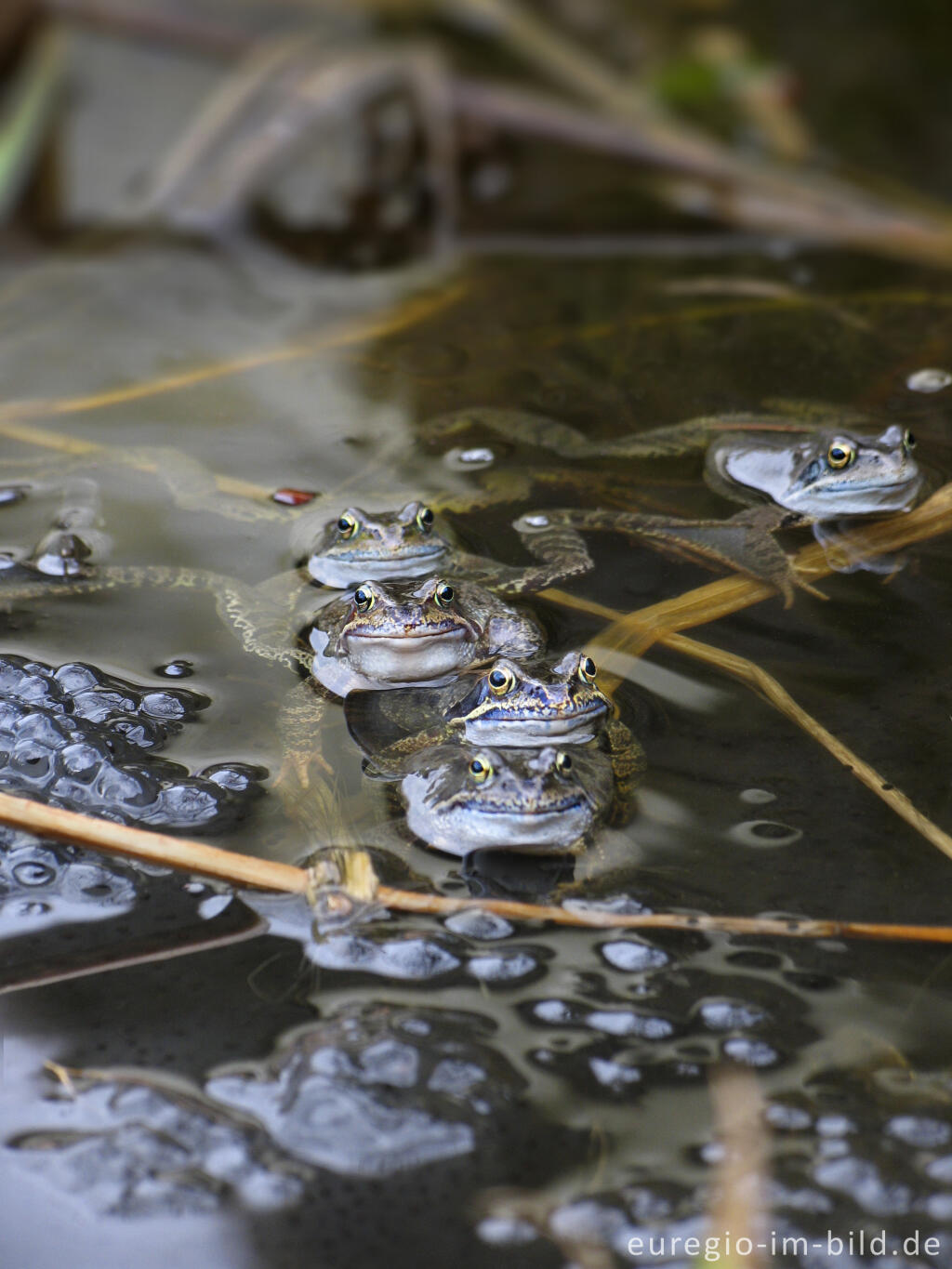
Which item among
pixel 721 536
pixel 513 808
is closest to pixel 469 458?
pixel 721 536

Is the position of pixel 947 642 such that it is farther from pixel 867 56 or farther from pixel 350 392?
pixel 867 56

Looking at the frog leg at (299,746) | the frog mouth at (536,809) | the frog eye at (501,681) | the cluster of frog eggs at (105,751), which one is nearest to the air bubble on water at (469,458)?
the frog leg at (299,746)

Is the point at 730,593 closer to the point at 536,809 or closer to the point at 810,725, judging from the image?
the point at 810,725

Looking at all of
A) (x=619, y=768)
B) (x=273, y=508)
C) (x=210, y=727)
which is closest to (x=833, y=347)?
(x=273, y=508)

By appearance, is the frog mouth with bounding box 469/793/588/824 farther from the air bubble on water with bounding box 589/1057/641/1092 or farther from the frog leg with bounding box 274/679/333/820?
the air bubble on water with bounding box 589/1057/641/1092

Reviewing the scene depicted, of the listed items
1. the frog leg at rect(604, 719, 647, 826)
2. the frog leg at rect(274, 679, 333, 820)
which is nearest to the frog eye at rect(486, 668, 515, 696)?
the frog leg at rect(604, 719, 647, 826)

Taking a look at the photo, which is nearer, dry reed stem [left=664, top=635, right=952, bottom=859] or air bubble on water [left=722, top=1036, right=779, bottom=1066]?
air bubble on water [left=722, top=1036, right=779, bottom=1066]

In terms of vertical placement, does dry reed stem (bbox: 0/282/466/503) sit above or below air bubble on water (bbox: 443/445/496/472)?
above
